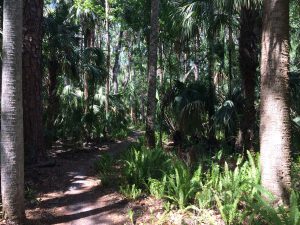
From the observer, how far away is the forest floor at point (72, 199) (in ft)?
19.4

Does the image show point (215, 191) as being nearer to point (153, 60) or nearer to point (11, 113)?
point (11, 113)

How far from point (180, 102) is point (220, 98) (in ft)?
6.92

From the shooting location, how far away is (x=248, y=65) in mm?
9023

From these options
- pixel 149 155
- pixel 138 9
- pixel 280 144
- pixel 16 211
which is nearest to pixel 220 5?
pixel 149 155

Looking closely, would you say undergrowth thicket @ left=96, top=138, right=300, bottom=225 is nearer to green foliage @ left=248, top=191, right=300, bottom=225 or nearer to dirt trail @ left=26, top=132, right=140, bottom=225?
green foliage @ left=248, top=191, right=300, bottom=225

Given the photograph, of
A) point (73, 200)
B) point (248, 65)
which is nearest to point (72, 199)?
point (73, 200)

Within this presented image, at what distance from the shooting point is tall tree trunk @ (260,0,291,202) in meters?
4.95

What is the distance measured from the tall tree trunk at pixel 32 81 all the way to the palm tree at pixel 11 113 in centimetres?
349

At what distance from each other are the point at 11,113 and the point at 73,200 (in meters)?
2.53

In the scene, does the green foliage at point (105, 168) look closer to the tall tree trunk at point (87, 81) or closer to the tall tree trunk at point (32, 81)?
the tall tree trunk at point (32, 81)

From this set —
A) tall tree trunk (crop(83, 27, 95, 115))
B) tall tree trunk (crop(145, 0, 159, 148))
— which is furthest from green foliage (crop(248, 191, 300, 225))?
tall tree trunk (crop(83, 27, 95, 115))

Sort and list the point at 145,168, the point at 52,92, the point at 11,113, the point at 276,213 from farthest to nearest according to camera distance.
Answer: the point at 52,92 < the point at 145,168 < the point at 11,113 < the point at 276,213

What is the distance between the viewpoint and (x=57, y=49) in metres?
12.8

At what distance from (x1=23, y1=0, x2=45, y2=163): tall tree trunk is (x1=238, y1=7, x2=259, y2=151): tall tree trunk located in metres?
5.22
